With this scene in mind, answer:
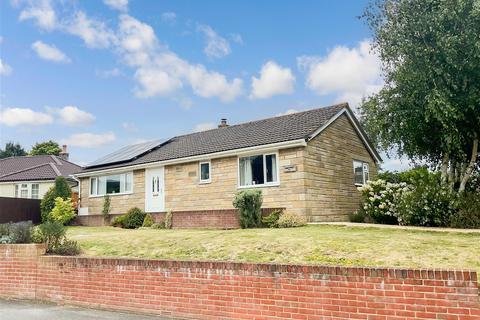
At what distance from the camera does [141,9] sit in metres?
14.7

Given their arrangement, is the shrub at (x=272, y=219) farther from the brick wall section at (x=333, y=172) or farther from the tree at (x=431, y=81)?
the tree at (x=431, y=81)

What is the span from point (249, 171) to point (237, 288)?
11.9 m

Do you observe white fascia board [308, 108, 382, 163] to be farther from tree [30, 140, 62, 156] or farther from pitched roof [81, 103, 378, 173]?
tree [30, 140, 62, 156]

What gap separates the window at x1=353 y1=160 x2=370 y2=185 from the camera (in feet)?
70.3

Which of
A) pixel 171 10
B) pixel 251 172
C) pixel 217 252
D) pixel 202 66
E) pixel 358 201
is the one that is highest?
pixel 171 10

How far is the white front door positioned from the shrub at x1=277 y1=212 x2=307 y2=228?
26.1 ft

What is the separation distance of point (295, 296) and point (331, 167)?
515 inches

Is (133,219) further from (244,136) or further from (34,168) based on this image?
(34,168)

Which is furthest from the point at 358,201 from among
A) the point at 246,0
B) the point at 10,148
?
the point at 10,148

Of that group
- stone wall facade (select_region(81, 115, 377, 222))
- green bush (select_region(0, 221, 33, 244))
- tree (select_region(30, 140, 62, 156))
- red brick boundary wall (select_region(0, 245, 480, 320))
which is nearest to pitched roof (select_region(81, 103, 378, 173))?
stone wall facade (select_region(81, 115, 377, 222))

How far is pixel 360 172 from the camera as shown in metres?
21.9

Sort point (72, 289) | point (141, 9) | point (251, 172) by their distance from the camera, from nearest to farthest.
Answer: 1. point (72, 289)
2. point (141, 9)
3. point (251, 172)

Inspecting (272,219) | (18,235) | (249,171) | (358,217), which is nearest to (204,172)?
(249,171)

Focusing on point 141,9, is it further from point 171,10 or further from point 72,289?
point 72,289
